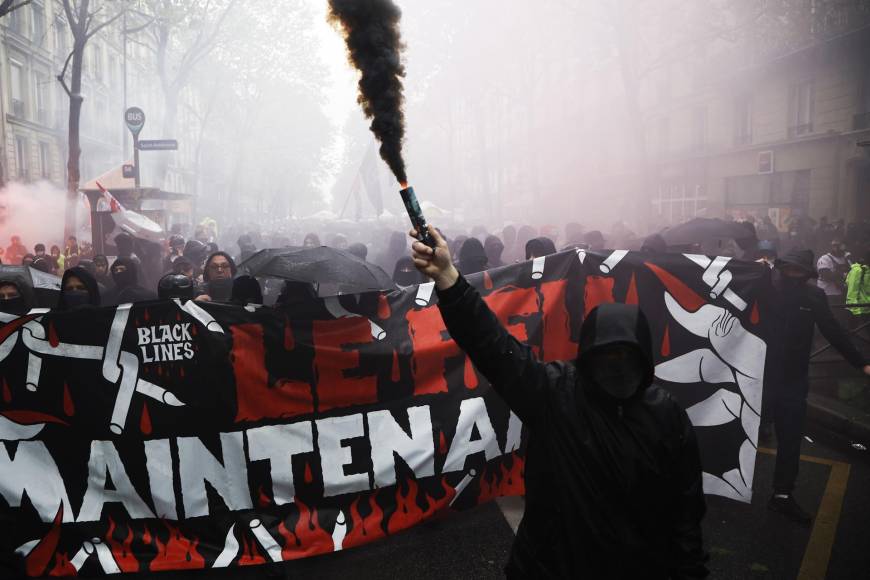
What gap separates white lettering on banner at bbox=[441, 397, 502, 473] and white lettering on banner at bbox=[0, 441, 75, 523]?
2210mm

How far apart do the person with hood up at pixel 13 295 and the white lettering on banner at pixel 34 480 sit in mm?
1595

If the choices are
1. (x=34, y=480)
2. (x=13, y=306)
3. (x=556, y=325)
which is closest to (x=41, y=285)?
(x=13, y=306)

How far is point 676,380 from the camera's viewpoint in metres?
4.49

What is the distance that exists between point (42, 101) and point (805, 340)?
3705 centimetres

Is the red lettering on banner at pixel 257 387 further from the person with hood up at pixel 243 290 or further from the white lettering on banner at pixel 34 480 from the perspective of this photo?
the person with hood up at pixel 243 290

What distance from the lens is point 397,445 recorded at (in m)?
4.01

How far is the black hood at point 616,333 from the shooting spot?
200 centimetres

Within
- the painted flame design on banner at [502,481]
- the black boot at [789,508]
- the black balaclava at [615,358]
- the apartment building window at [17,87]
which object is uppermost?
the apartment building window at [17,87]

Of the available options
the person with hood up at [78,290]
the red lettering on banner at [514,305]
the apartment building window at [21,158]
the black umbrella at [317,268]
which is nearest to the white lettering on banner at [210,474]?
the black umbrella at [317,268]

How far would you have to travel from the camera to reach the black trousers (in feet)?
14.7

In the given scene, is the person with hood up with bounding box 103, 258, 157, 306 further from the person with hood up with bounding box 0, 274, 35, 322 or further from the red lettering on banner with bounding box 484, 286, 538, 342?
the red lettering on banner with bounding box 484, 286, 538, 342

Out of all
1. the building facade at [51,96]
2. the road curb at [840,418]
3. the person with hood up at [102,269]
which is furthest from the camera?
the building facade at [51,96]

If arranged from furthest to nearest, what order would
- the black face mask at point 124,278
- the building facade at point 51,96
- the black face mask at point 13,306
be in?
the building facade at point 51,96
the black face mask at point 124,278
the black face mask at point 13,306

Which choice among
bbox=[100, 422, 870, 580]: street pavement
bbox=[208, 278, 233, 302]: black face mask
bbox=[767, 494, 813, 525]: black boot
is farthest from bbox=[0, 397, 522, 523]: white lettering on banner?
bbox=[208, 278, 233, 302]: black face mask
